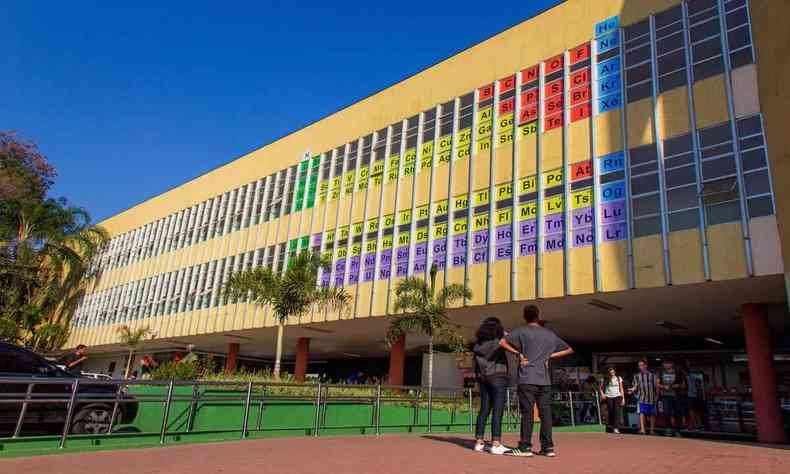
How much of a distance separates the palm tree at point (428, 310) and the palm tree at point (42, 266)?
3179cm

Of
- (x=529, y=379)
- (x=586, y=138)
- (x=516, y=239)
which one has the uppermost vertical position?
(x=586, y=138)

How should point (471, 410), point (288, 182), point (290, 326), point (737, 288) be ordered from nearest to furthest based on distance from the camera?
1. point (471, 410)
2. point (737, 288)
3. point (290, 326)
4. point (288, 182)

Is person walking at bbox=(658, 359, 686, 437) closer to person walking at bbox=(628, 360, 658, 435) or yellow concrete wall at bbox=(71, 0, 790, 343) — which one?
person walking at bbox=(628, 360, 658, 435)

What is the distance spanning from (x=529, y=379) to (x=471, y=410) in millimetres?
6482

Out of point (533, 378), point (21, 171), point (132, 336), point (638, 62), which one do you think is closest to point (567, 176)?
point (638, 62)

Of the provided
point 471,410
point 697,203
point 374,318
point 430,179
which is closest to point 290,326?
point 374,318

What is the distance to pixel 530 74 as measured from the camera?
2084 centimetres

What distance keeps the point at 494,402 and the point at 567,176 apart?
12.7 metres

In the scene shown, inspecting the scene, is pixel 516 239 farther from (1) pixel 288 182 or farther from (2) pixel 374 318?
(1) pixel 288 182

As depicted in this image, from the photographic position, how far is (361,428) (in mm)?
10617

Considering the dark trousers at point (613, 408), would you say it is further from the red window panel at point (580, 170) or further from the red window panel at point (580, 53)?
the red window panel at point (580, 53)

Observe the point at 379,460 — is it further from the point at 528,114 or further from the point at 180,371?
the point at 528,114

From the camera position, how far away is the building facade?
593 inches

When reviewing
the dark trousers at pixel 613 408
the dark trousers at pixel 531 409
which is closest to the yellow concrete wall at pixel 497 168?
the dark trousers at pixel 613 408
